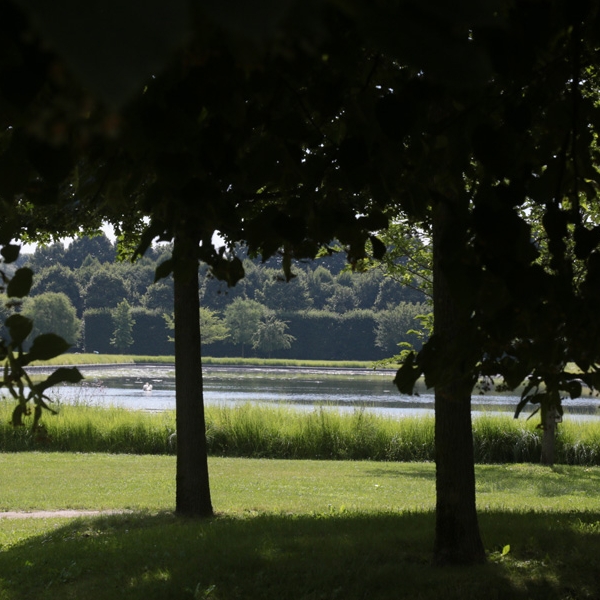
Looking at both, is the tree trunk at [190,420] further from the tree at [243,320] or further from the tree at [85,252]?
the tree at [85,252]

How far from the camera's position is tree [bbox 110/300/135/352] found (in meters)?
77.6

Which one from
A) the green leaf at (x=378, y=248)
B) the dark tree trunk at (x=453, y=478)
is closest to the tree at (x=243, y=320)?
the dark tree trunk at (x=453, y=478)

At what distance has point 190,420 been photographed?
8.33m

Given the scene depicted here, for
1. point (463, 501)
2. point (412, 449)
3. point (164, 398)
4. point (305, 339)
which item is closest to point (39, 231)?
point (463, 501)

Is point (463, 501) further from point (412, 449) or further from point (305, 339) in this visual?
point (305, 339)

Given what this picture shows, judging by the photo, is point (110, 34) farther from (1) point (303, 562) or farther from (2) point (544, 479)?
(2) point (544, 479)

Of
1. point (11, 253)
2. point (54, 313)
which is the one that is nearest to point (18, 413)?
point (11, 253)

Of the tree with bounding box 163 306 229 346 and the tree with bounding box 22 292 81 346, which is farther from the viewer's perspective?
the tree with bounding box 163 306 229 346

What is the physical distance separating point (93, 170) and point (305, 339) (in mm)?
82219

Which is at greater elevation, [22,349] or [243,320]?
[243,320]

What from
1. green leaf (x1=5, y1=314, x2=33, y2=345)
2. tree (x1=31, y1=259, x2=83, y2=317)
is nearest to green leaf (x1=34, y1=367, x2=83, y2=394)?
green leaf (x1=5, y1=314, x2=33, y2=345)

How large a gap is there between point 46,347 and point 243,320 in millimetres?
76412

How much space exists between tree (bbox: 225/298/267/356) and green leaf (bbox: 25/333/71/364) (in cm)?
7585

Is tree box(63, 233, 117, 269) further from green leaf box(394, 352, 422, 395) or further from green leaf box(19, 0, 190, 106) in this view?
green leaf box(19, 0, 190, 106)
